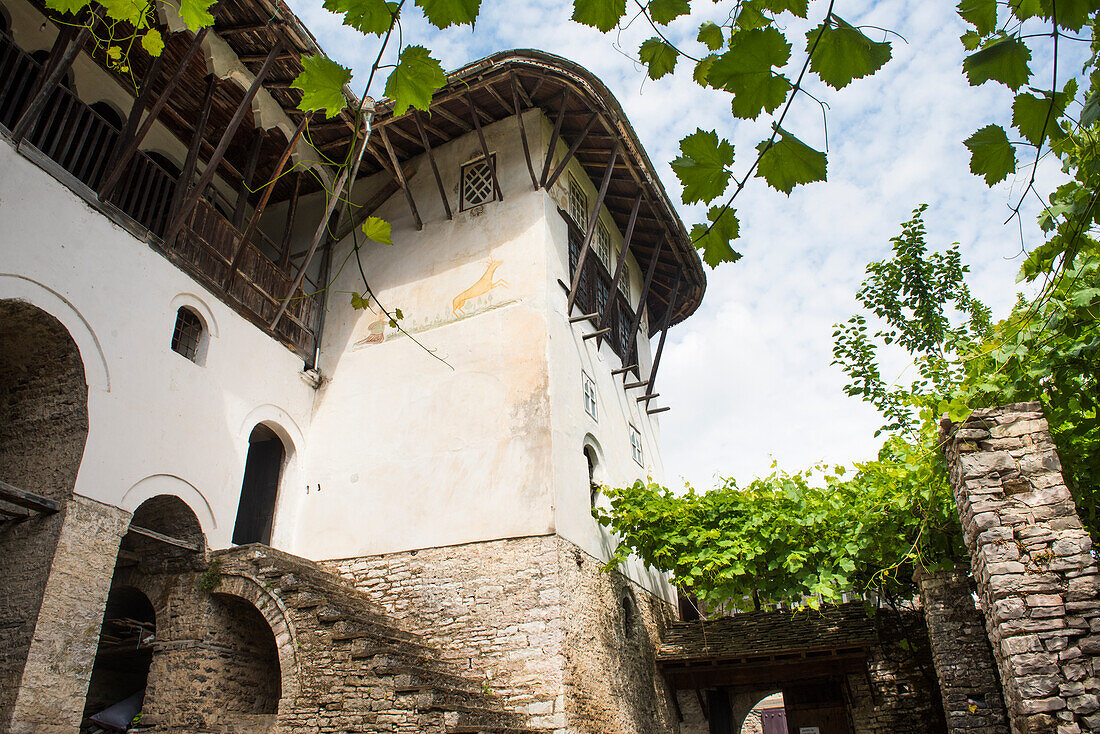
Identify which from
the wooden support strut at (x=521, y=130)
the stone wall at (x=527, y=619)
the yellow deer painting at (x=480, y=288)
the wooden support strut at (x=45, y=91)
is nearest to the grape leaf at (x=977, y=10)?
the stone wall at (x=527, y=619)

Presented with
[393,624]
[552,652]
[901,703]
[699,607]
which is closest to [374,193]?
[393,624]

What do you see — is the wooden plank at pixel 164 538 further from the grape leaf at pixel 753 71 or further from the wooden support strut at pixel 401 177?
the grape leaf at pixel 753 71

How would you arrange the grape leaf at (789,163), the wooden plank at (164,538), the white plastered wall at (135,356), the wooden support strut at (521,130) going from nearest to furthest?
the grape leaf at (789,163) < the white plastered wall at (135,356) < the wooden plank at (164,538) < the wooden support strut at (521,130)

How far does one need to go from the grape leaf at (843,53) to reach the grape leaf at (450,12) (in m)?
0.86

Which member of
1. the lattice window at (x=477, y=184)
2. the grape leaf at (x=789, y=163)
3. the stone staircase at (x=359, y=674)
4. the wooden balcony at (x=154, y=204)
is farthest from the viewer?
the lattice window at (x=477, y=184)

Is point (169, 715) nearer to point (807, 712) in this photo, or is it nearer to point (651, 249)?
point (807, 712)

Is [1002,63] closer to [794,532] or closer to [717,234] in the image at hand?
[717,234]

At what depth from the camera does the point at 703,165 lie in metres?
1.97

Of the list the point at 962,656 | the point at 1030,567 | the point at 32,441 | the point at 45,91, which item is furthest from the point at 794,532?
the point at 45,91

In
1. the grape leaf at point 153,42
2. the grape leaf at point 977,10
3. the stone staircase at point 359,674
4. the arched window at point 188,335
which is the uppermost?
the arched window at point 188,335

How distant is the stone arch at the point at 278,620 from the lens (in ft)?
23.5

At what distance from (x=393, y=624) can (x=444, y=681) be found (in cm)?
136

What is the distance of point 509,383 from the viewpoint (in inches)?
367

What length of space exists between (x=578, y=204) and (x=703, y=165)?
10.1 metres
